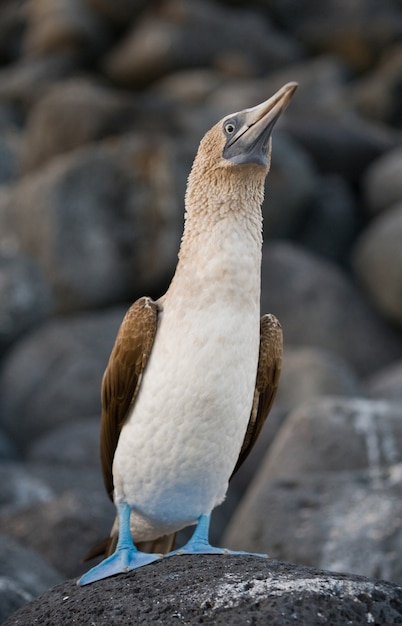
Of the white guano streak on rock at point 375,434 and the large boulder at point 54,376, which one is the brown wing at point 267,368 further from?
the large boulder at point 54,376

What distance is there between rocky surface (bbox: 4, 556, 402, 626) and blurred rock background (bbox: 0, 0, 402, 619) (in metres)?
1.64

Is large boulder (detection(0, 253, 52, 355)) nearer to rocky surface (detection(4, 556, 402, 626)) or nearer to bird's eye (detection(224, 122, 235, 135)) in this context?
bird's eye (detection(224, 122, 235, 135))

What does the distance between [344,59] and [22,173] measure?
11086 mm

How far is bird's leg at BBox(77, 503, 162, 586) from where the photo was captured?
4.16m

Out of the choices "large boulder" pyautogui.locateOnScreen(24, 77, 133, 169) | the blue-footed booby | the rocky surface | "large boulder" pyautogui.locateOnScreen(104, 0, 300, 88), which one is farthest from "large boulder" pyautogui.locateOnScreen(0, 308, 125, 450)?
"large boulder" pyautogui.locateOnScreen(104, 0, 300, 88)

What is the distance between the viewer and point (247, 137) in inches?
169

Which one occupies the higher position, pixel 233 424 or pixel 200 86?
pixel 200 86

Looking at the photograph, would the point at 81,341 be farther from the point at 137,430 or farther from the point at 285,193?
the point at 137,430

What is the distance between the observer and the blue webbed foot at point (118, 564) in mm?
4152

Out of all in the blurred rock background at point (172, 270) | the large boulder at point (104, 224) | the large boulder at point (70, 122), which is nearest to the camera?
the blurred rock background at point (172, 270)

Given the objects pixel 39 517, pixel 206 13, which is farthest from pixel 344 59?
pixel 39 517

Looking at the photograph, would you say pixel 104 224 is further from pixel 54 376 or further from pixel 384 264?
pixel 384 264

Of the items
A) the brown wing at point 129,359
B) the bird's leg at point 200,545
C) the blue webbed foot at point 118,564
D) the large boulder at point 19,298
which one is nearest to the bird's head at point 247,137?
the brown wing at point 129,359

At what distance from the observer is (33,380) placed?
38.5 feet
